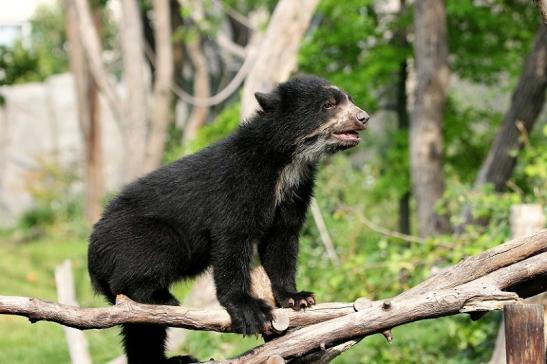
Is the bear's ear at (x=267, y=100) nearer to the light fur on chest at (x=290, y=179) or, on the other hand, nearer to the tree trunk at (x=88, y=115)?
the light fur on chest at (x=290, y=179)

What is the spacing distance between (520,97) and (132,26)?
6041mm

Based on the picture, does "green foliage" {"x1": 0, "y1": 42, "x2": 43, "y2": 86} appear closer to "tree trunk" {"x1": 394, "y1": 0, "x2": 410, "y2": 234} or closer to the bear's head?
the bear's head

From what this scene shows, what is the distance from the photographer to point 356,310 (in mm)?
3883

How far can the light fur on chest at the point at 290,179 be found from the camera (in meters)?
4.36

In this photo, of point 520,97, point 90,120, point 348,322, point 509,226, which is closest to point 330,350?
point 348,322

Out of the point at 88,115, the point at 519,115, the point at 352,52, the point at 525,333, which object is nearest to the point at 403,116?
the point at 352,52

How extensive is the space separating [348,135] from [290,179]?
1.27 feet

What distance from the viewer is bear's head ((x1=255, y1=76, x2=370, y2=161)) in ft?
14.6

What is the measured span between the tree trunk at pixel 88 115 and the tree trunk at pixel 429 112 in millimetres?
7286

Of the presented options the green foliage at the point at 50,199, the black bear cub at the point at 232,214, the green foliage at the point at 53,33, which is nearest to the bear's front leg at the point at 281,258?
the black bear cub at the point at 232,214

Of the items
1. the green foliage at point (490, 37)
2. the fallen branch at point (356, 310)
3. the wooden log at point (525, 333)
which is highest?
the green foliage at point (490, 37)

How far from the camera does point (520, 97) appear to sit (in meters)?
8.42

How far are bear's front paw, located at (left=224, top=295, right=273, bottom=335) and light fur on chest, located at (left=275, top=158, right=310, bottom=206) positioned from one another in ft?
1.94

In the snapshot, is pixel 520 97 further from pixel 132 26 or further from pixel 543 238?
pixel 132 26
